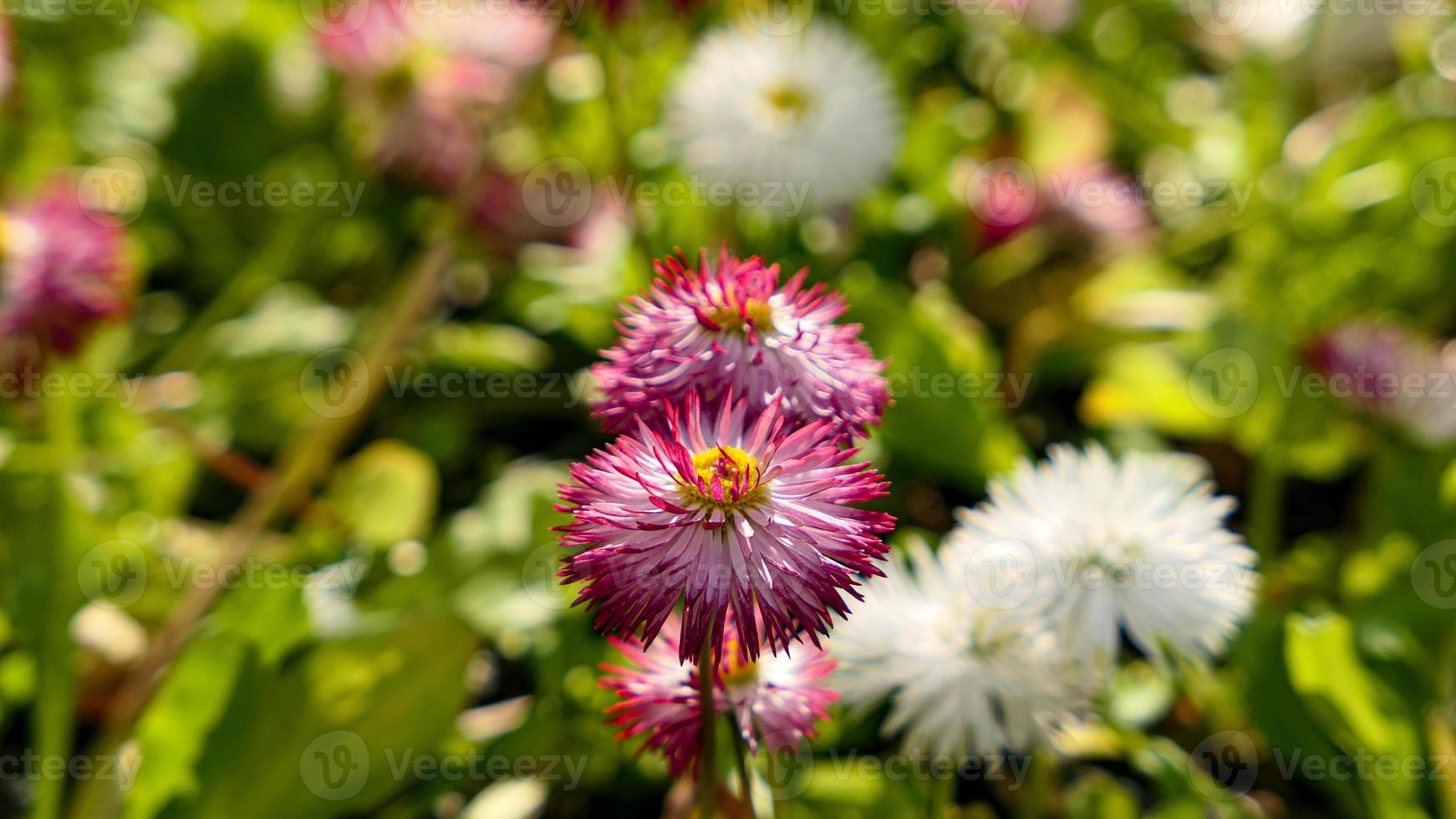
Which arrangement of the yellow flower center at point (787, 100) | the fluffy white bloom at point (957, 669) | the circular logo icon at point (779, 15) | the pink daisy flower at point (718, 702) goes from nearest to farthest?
the pink daisy flower at point (718, 702)
the fluffy white bloom at point (957, 669)
the yellow flower center at point (787, 100)
the circular logo icon at point (779, 15)

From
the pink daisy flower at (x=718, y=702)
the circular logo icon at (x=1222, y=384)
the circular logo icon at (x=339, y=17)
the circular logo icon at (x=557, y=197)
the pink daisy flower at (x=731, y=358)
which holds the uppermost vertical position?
the circular logo icon at (x=339, y=17)

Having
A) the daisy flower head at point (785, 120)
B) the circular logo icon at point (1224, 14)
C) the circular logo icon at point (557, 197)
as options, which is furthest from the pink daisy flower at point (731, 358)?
the circular logo icon at point (1224, 14)

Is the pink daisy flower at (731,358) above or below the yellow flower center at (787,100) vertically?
below

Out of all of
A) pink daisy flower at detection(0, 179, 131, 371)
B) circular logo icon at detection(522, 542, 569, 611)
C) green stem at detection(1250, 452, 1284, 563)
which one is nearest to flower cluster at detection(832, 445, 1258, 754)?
circular logo icon at detection(522, 542, 569, 611)

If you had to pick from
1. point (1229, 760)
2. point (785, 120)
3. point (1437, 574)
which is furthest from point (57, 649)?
point (1437, 574)

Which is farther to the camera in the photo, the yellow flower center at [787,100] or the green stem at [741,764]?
the yellow flower center at [787,100]

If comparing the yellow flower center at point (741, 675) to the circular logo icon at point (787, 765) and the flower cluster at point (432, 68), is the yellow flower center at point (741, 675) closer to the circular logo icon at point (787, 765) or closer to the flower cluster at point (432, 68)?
the circular logo icon at point (787, 765)

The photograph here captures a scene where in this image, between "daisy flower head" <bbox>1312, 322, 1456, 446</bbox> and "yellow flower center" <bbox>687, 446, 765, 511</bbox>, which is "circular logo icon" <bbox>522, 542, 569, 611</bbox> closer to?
"yellow flower center" <bbox>687, 446, 765, 511</bbox>
